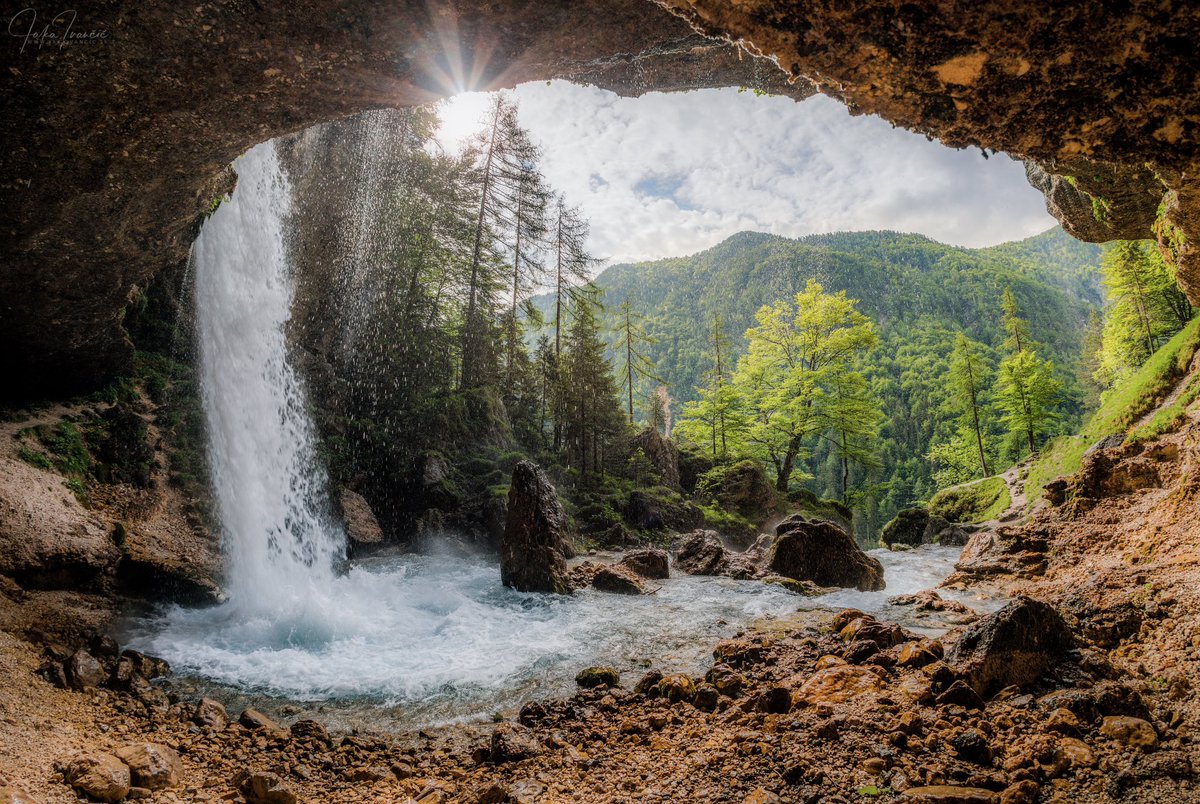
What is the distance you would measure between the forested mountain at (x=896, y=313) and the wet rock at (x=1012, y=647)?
35032 mm

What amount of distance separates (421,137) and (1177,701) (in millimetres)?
26124

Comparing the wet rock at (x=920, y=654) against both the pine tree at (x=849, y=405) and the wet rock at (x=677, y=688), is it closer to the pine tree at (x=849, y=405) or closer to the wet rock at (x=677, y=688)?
the wet rock at (x=677, y=688)

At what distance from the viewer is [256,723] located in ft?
16.3

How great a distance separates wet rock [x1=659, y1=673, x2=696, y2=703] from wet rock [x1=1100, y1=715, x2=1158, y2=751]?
3.27 m

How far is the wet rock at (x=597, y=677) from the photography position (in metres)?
6.37

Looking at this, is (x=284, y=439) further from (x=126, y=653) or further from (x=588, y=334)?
(x=588, y=334)

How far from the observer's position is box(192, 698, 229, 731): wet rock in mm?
4892

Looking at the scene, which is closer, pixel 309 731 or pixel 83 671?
pixel 309 731

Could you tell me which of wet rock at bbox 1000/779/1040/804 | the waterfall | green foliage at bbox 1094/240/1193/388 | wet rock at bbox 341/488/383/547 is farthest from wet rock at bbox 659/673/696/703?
green foliage at bbox 1094/240/1193/388

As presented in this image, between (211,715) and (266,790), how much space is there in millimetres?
1788

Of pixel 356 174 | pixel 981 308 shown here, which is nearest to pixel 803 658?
pixel 356 174

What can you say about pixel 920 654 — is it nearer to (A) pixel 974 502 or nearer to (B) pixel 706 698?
(B) pixel 706 698

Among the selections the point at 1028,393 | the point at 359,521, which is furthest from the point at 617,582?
the point at 1028,393
